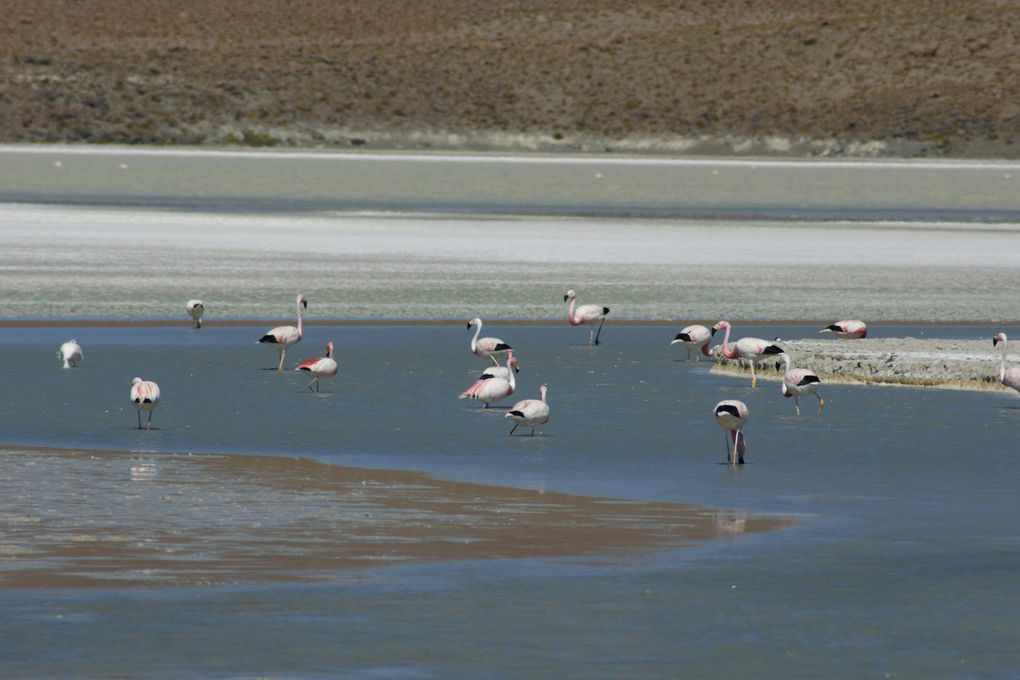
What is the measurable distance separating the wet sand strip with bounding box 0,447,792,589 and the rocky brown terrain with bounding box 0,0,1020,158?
254 feet

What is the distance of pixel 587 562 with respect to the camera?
33.6 feet

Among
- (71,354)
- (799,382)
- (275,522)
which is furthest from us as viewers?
(71,354)

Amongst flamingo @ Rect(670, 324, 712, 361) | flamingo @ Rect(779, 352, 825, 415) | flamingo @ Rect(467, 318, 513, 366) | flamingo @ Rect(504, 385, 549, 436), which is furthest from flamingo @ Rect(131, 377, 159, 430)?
flamingo @ Rect(670, 324, 712, 361)

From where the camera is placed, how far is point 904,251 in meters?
36.5

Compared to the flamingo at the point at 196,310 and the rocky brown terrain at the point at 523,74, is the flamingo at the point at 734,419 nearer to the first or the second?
the flamingo at the point at 196,310

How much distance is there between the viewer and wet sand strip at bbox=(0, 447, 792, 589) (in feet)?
33.0

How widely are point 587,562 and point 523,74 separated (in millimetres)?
101853

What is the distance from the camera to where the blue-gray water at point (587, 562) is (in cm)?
827

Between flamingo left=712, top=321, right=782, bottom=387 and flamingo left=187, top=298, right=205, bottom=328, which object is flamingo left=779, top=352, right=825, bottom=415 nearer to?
flamingo left=712, top=321, right=782, bottom=387

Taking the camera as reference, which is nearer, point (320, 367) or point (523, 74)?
point (320, 367)

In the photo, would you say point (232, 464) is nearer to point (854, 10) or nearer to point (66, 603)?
point (66, 603)

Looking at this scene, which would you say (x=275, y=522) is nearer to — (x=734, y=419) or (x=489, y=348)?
(x=734, y=419)

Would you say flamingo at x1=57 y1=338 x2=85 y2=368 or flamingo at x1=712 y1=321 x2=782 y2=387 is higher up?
flamingo at x1=712 y1=321 x2=782 y2=387

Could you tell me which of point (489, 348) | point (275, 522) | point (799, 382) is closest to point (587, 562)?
point (275, 522)
